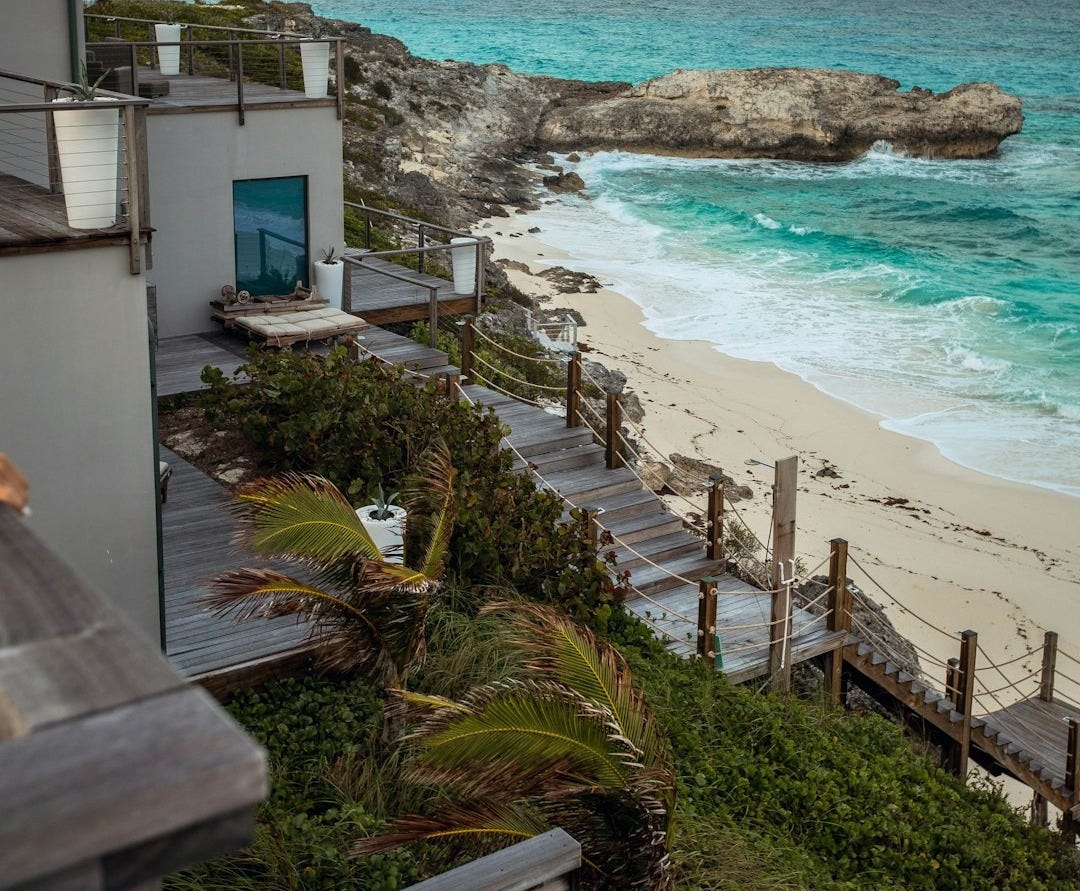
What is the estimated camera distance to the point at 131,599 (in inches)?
343

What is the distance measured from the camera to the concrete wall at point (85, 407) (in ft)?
25.8

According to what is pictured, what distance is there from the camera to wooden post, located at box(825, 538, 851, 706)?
12312mm

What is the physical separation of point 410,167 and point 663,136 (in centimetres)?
2148

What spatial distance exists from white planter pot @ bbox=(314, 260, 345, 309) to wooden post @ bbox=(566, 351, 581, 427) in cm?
354

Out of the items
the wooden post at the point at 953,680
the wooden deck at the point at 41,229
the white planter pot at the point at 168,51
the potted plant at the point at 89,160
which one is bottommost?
the wooden post at the point at 953,680

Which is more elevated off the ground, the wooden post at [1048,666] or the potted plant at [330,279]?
the potted plant at [330,279]

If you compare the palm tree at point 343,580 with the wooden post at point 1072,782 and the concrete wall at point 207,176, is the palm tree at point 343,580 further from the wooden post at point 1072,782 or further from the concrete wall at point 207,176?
the concrete wall at point 207,176

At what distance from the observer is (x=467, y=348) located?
16.1 m

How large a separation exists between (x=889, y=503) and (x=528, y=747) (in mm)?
16206

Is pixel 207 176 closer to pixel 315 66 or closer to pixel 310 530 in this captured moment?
pixel 315 66

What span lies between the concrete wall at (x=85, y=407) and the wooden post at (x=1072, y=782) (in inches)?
329

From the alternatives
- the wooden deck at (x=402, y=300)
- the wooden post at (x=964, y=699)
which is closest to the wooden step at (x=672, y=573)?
the wooden post at (x=964, y=699)

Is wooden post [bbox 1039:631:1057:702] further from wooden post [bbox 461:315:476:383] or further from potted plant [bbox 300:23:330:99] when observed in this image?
potted plant [bbox 300:23:330:99]

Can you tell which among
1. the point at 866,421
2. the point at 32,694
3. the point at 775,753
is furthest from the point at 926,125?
the point at 32,694
